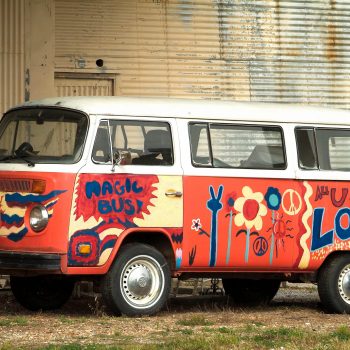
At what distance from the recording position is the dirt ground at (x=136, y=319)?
35.6ft

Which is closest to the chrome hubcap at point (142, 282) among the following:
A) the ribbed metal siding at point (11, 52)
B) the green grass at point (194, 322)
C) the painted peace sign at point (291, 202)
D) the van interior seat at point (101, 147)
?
the green grass at point (194, 322)

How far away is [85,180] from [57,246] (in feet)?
2.38

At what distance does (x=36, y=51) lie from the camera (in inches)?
754

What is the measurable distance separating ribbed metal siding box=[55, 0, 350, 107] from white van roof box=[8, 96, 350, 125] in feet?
20.2

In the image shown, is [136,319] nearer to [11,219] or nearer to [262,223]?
[11,219]

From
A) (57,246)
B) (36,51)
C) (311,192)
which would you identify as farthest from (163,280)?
(36,51)

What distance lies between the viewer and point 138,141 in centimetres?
1266

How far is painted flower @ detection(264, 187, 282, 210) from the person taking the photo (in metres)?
13.4

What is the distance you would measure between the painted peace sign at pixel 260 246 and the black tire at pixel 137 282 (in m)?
1.14

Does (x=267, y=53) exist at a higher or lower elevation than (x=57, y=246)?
higher

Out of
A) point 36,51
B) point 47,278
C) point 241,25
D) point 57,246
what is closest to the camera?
point 57,246

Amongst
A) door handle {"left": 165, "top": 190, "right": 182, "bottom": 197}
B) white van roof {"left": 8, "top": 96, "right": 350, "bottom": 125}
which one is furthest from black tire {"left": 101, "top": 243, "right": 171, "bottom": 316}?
white van roof {"left": 8, "top": 96, "right": 350, "bottom": 125}

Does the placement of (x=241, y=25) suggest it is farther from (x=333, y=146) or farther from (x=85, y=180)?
(x=85, y=180)

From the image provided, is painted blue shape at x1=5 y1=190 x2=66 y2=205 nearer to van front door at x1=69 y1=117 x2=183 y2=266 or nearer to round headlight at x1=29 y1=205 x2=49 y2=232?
round headlight at x1=29 y1=205 x2=49 y2=232
